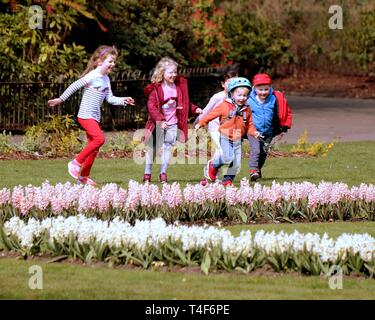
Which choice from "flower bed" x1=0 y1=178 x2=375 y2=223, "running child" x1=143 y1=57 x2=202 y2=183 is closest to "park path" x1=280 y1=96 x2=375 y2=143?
"running child" x1=143 y1=57 x2=202 y2=183

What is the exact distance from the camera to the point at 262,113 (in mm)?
14133

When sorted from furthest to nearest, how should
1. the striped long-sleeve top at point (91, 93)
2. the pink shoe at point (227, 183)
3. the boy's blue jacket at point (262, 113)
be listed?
the boy's blue jacket at point (262, 113), the striped long-sleeve top at point (91, 93), the pink shoe at point (227, 183)

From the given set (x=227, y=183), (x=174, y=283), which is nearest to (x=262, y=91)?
(x=227, y=183)

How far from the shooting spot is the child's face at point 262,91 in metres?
14.0

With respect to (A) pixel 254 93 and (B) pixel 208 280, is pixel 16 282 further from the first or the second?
(A) pixel 254 93

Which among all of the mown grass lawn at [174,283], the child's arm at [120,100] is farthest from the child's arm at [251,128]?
the mown grass lawn at [174,283]

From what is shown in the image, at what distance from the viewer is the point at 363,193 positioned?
11.0 m

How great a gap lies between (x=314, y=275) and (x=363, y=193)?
114 inches

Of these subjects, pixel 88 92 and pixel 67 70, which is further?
pixel 67 70

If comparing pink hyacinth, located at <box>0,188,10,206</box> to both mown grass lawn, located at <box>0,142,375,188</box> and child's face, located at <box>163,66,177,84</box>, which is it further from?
child's face, located at <box>163,66,177,84</box>

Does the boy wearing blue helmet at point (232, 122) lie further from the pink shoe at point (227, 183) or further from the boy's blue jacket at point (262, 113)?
the boy's blue jacket at point (262, 113)

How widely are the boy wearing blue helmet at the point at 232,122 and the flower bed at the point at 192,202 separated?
2496 millimetres
